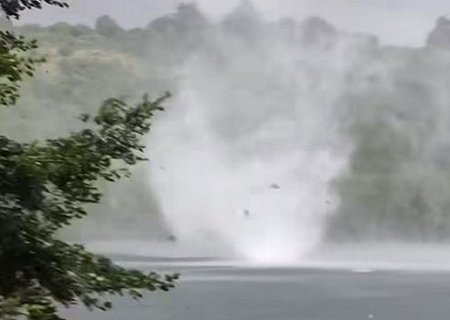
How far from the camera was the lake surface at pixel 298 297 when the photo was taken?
1516cm

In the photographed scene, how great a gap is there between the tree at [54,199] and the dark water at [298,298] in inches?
378

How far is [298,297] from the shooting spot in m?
18.1

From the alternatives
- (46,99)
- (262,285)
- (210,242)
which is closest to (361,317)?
(262,285)

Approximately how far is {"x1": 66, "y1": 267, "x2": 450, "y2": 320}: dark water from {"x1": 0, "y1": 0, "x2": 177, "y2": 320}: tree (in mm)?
9592

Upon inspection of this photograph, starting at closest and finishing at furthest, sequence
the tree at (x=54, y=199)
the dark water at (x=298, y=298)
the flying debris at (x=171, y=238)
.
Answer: the tree at (x=54, y=199)
the dark water at (x=298, y=298)
the flying debris at (x=171, y=238)

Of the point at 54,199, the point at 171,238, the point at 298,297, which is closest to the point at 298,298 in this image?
the point at 298,297

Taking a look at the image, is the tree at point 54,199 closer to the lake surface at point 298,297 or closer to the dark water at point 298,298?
the lake surface at point 298,297

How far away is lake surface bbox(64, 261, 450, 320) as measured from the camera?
15.2m

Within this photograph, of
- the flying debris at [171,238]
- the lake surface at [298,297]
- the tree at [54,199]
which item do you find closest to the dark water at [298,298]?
the lake surface at [298,297]

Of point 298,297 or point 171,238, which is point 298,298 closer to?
point 298,297

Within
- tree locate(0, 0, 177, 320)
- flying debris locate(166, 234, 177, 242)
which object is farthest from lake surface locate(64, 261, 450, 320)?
tree locate(0, 0, 177, 320)

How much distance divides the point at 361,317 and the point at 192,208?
60.1 ft

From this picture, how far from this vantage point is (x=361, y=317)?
587 inches

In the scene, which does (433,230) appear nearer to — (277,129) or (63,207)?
(277,129)
